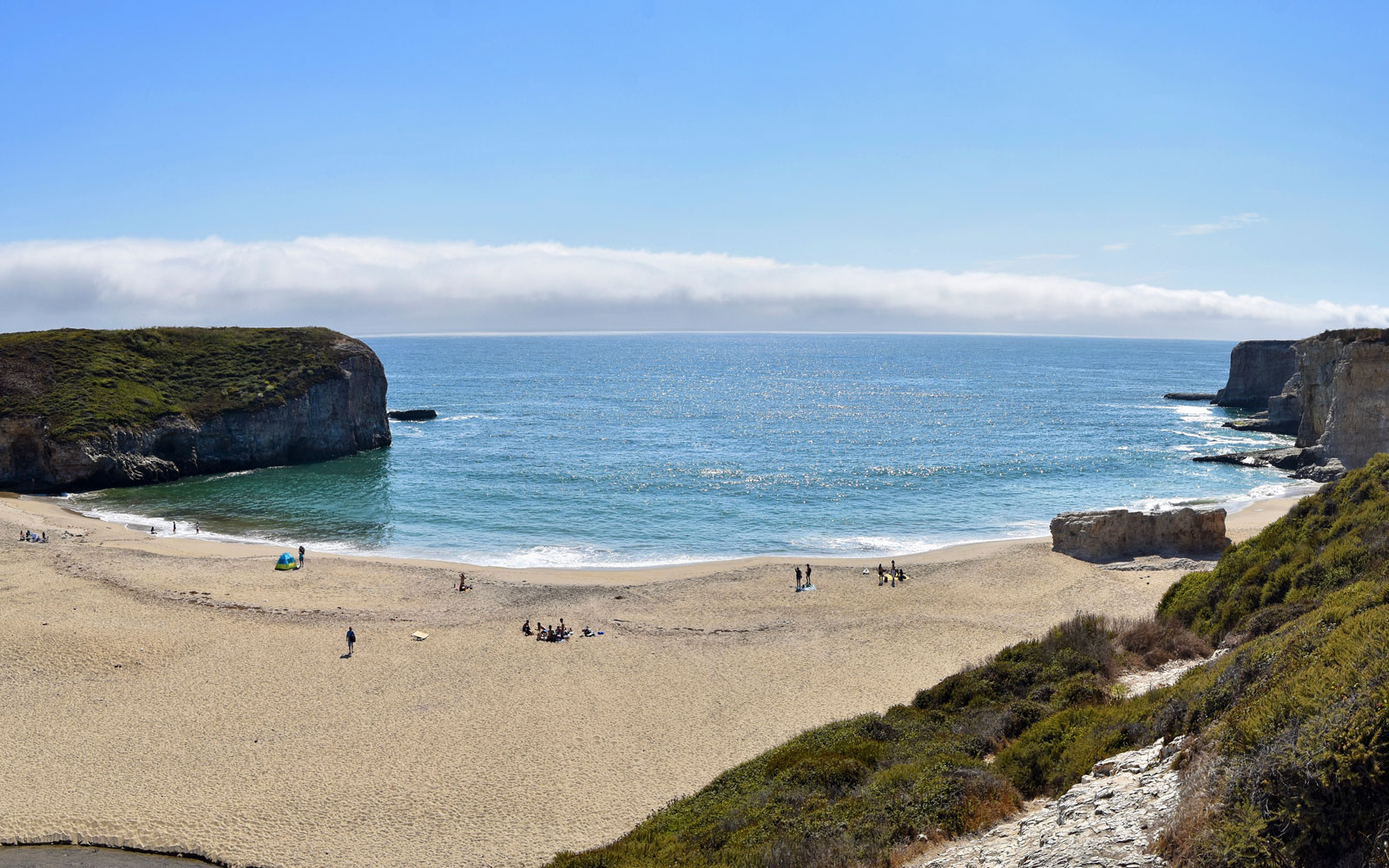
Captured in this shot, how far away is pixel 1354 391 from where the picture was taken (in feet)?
165

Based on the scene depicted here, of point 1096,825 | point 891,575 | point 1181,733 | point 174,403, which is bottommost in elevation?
point 891,575

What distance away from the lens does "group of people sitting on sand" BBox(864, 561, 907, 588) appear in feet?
112

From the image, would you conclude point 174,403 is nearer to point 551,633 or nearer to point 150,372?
point 150,372

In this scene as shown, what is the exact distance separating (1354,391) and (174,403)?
80.5m

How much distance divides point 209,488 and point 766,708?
47790mm

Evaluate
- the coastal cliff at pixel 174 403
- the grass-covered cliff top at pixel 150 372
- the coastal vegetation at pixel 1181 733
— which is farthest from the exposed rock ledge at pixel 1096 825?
the grass-covered cliff top at pixel 150 372

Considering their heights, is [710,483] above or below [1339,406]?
below

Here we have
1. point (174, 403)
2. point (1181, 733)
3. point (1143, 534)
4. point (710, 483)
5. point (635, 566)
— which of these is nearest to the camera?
point (1181, 733)

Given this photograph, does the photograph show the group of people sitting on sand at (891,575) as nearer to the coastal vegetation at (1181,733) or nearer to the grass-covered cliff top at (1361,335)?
the coastal vegetation at (1181,733)

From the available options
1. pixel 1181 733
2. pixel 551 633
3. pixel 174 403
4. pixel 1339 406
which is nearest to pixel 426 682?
pixel 551 633

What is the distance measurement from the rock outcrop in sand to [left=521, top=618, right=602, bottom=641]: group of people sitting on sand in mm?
22969

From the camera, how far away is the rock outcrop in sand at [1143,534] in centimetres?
3634

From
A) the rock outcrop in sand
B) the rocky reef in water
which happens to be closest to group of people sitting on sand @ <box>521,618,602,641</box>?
the rock outcrop in sand

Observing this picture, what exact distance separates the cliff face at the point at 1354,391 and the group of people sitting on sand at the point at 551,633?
4823cm
